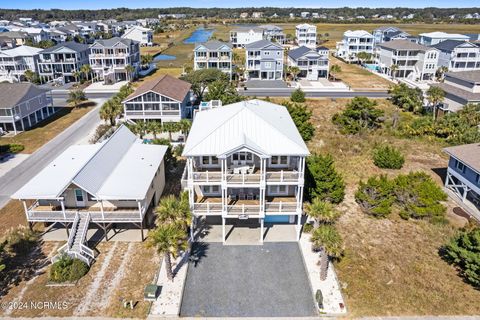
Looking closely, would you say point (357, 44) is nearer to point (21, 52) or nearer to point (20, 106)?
point (21, 52)

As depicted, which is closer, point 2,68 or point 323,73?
point 2,68

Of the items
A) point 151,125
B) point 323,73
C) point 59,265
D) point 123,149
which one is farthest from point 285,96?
point 59,265

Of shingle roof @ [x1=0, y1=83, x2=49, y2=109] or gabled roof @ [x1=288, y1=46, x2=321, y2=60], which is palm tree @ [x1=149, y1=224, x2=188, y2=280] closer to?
shingle roof @ [x1=0, y1=83, x2=49, y2=109]

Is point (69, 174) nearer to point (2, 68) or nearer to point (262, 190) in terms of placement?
point (262, 190)

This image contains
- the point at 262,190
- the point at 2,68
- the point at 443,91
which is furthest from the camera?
the point at 2,68

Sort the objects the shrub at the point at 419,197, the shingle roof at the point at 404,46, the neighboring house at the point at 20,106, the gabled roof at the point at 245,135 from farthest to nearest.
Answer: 1. the shingle roof at the point at 404,46
2. the neighboring house at the point at 20,106
3. the shrub at the point at 419,197
4. the gabled roof at the point at 245,135

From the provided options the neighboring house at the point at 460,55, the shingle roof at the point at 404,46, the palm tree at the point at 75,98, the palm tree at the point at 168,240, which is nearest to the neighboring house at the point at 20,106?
the palm tree at the point at 75,98

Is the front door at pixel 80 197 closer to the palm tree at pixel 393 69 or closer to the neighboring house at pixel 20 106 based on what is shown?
the neighboring house at pixel 20 106

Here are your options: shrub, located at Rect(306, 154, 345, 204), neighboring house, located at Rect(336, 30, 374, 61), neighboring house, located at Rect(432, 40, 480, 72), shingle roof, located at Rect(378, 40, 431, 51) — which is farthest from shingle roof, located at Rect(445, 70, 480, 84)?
neighboring house, located at Rect(336, 30, 374, 61)
